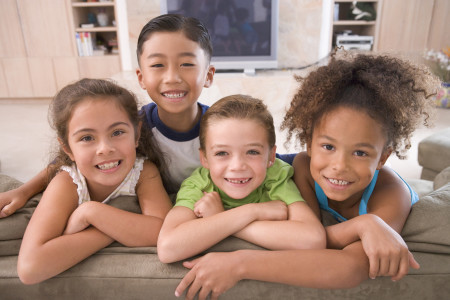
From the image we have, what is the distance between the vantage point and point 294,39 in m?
4.79

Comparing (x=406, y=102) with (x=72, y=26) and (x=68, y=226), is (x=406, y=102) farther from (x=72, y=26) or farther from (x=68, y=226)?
(x=72, y=26)

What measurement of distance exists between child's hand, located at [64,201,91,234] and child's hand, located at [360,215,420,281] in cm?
77

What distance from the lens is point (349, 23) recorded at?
15.3ft

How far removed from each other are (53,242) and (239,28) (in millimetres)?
3950

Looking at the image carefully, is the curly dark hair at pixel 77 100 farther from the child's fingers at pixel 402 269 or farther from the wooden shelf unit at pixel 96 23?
the wooden shelf unit at pixel 96 23

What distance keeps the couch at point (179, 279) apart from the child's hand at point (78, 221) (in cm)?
10

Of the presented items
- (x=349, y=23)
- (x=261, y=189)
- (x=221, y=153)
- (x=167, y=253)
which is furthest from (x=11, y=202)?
(x=349, y=23)

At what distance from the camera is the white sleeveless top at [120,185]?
1.18 metres

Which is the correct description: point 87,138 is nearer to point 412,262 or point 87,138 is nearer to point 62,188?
point 62,188

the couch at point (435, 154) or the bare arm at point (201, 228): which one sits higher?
the bare arm at point (201, 228)

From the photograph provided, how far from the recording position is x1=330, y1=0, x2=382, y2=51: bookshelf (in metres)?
4.67

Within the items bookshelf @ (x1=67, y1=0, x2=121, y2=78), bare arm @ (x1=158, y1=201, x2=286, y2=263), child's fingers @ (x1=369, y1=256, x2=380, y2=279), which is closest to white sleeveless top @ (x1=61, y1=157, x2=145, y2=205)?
bare arm @ (x1=158, y1=201, x2=286, y2=263)

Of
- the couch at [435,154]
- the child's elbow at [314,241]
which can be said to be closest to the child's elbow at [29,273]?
the child's elbow at [314,241]

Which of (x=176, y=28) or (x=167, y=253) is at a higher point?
(x=176, y=28)
